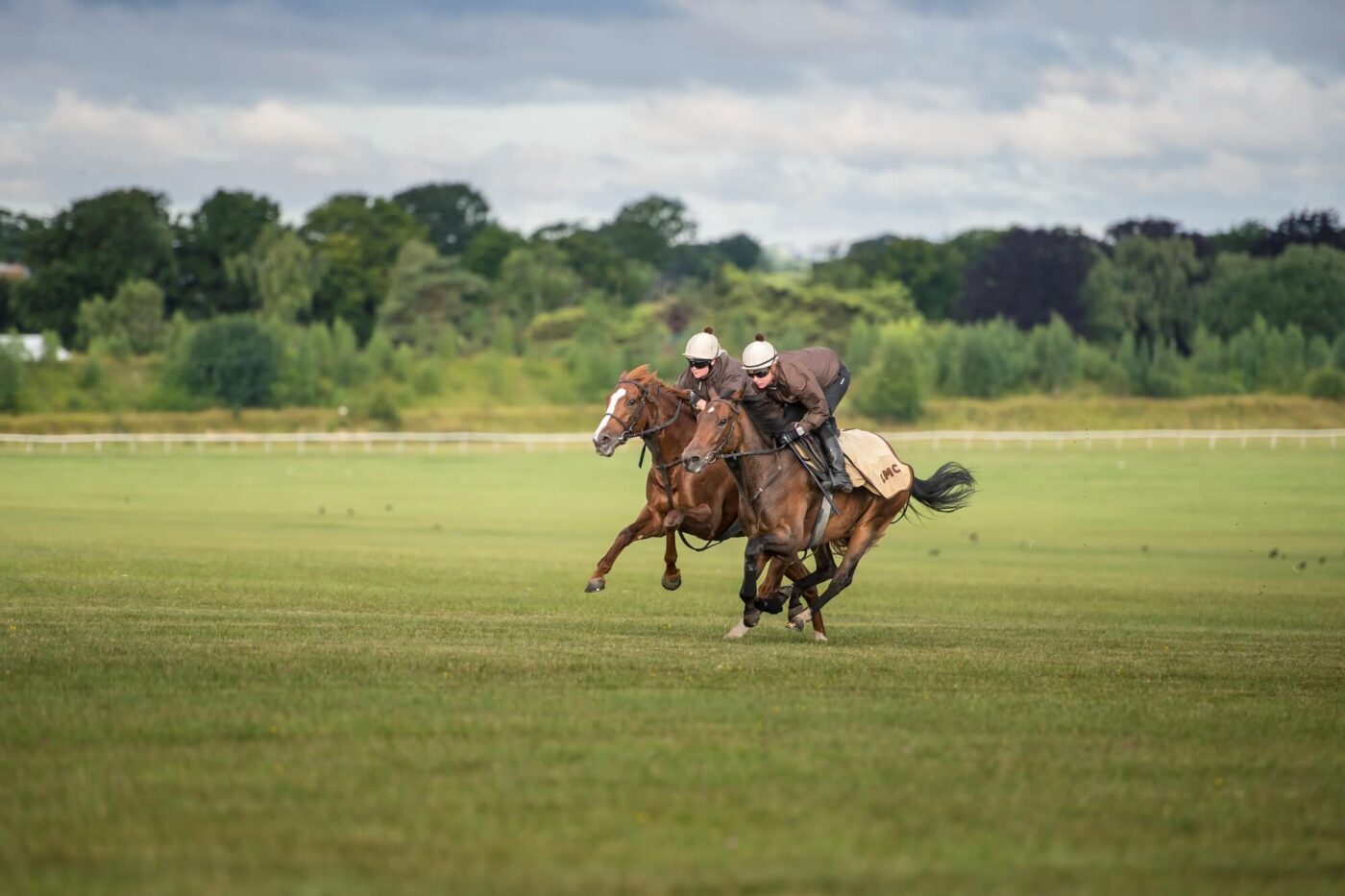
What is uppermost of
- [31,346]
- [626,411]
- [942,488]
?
[31,346]

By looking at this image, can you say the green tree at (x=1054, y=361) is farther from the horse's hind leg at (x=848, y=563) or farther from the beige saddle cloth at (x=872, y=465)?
the horse's hind leg at (x=848, y=563)

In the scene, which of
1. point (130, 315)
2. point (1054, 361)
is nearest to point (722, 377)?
point (1054, 361)

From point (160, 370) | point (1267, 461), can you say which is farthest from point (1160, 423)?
point (160, 370)

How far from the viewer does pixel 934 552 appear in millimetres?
33625

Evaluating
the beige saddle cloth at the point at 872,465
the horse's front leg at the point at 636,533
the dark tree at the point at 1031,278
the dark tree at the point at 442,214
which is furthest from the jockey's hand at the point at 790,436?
the dark tree at the point at 442,214

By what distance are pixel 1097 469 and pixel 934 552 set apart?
94.7 ft

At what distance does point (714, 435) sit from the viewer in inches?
578

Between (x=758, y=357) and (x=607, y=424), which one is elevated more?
(x=758, y=357)

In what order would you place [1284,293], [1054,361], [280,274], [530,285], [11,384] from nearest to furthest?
[11,384] < [1054,361] < [1284,293] < [280,274] < [530,285]

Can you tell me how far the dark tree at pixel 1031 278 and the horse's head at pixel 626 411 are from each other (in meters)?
110

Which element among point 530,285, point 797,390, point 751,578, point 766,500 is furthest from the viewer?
point 530,285

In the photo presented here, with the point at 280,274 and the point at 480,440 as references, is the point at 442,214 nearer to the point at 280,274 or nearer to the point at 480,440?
the point at 280,274

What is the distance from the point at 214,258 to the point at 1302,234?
73.1 metres

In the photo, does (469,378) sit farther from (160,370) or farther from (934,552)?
(934,552)
